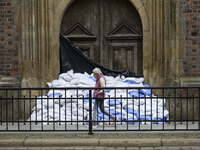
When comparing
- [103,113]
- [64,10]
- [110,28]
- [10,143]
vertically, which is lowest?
[10,143]

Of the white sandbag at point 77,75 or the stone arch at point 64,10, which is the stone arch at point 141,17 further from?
the white sandbag at point 77,75

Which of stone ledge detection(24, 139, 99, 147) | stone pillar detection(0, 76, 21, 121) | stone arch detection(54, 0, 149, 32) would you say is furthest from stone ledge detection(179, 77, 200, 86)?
stone pillar detection(0, 76, 21, 121)

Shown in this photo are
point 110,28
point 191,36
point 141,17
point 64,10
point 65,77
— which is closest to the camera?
point 191,36

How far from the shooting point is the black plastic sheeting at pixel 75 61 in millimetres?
10328

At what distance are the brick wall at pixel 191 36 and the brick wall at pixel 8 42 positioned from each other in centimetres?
535

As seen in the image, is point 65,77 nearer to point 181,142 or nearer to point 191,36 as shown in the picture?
point 191,36

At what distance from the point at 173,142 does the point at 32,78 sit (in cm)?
513

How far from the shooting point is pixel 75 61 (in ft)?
33.9

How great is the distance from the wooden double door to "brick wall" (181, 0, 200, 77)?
1.67 metres

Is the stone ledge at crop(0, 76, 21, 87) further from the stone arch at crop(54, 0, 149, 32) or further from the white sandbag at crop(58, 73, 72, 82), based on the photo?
the stone arch at crop(54, 0, 149, 32)

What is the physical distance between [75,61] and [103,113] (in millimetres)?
3481

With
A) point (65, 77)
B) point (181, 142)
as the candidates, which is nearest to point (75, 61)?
point (65, 77)

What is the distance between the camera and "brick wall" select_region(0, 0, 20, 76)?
962 centimetres

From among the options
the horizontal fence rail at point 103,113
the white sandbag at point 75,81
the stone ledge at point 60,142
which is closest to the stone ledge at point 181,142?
the horizontal fence rail at point 103,113
